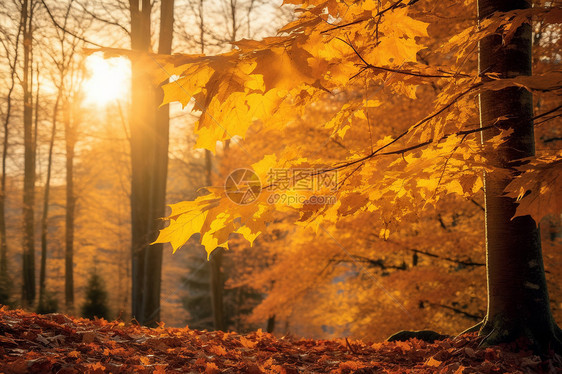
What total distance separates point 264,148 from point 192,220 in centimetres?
721

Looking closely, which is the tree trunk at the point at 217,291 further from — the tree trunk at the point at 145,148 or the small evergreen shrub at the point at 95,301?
the tree trunk at the point at 145,148

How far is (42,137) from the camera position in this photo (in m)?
15.5

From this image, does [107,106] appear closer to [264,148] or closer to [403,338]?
[264,148]

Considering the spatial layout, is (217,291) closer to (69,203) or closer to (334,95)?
(69,203)

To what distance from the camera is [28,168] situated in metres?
14.4

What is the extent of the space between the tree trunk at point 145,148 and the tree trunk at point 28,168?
32.3 ft

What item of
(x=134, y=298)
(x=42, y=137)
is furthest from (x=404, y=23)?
(x=42, y=137)

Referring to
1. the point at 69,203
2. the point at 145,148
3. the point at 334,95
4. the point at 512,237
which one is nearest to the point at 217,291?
the point at 145,148

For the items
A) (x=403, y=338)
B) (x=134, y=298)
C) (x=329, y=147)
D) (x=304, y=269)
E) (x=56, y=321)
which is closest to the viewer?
(x=56, y=321)

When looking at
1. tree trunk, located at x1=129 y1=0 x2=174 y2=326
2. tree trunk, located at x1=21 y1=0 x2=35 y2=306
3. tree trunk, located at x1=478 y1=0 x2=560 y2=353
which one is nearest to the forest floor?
tree trunk, located at x1=478 y1=0 x2=560 y2=353

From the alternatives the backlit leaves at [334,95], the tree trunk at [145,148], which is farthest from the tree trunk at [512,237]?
the tree trunk at [145,148]

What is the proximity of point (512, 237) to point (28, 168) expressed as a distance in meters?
16.1

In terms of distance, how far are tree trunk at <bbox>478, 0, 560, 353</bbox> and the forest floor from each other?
0.70 ft

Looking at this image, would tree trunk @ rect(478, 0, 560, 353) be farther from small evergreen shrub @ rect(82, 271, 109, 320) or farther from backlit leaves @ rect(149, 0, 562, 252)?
small evergreen shrub @ rect(82, 271, 109, 320)
